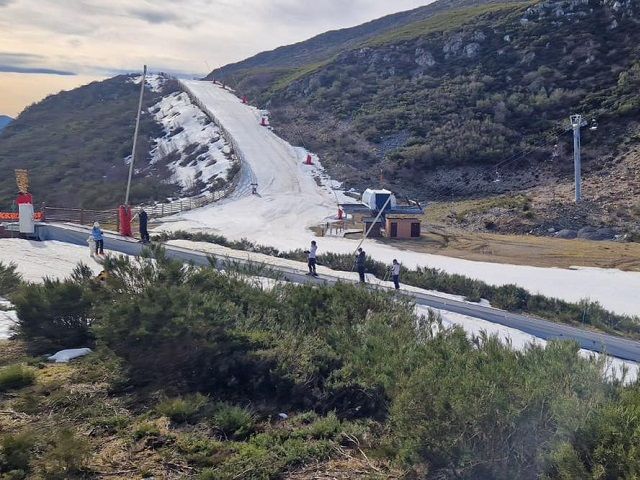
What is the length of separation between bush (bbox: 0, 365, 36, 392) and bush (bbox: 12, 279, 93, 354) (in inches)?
60.5

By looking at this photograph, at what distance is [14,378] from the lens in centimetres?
718

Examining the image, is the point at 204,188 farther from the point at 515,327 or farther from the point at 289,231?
the point at 515,327

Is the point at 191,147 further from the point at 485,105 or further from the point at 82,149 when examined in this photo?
the point at 485,105

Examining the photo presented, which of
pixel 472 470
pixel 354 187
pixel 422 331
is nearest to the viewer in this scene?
pixel 472 470

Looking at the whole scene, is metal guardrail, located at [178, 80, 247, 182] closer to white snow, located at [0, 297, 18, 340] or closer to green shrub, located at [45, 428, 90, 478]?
white snow, located at [0, 297, 18, 340]

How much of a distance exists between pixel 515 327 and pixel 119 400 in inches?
397

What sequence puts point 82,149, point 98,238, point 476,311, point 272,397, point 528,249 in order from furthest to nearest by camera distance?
point 82,149 → point 528,249 → point 98,238 → point 476,311 → point 272,397

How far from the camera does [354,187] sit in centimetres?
4216

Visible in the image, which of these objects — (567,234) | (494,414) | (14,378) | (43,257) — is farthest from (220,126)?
(494,414)

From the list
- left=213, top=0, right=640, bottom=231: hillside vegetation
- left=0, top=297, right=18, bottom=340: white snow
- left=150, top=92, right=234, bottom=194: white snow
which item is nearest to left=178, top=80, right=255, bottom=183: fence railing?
left=150, top=92, right=234, bottom=194: white snow

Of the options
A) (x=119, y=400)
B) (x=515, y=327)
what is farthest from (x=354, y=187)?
(x=119, y=400)

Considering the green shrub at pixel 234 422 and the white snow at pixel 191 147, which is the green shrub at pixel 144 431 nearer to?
the green shrub at pixel 234 422

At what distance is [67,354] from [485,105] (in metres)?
46.6

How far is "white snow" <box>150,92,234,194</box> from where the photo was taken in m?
45.8
